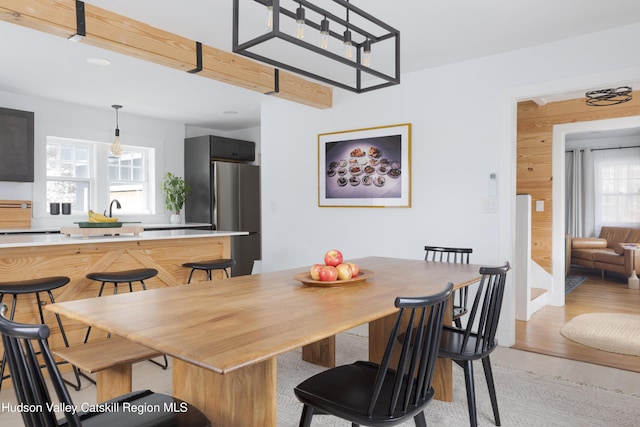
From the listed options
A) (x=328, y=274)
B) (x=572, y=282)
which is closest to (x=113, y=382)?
(x=328, y=274)

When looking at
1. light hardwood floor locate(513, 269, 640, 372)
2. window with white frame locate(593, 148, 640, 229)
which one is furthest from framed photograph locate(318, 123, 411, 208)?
window with white frame locate(593, 148, 640, 229)

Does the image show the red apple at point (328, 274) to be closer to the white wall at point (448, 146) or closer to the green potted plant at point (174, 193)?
the white wall at point (448, 146)

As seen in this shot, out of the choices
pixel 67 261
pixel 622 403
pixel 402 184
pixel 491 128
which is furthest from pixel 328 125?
pixel 622 403

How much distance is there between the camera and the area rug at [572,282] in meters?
6.03

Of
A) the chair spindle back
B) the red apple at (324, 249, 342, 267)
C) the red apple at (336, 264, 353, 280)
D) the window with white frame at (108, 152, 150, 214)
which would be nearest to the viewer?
the chair spindle back

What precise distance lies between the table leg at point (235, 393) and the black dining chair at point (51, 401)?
5.2 inches

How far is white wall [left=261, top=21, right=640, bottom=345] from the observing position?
3350 mm

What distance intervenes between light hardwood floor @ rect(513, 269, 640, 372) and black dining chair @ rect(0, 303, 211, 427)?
9.76 ft

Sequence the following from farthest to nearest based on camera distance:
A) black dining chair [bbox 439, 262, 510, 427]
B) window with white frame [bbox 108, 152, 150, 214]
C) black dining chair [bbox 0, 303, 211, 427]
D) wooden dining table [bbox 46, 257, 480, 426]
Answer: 1. window with white frame [bbox 108, 152, 150, 214]
2. black dining chair [bbox 439, 262, 510, 427]
3. wooden dining table [bbox 46, 257, 480, 426]
4. black dining chair [bbox 0, 303, 211, 427]

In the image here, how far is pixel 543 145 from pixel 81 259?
16.0 feet

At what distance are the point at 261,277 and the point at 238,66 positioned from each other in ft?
7.02

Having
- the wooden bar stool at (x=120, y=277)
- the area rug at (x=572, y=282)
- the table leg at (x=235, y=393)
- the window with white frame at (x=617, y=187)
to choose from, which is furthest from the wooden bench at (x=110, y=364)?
the window with white frame at (x=617, y=187)

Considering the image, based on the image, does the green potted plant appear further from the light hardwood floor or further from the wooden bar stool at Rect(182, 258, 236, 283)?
the light hardwood floor

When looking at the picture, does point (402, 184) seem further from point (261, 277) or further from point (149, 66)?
point (149, 66)
